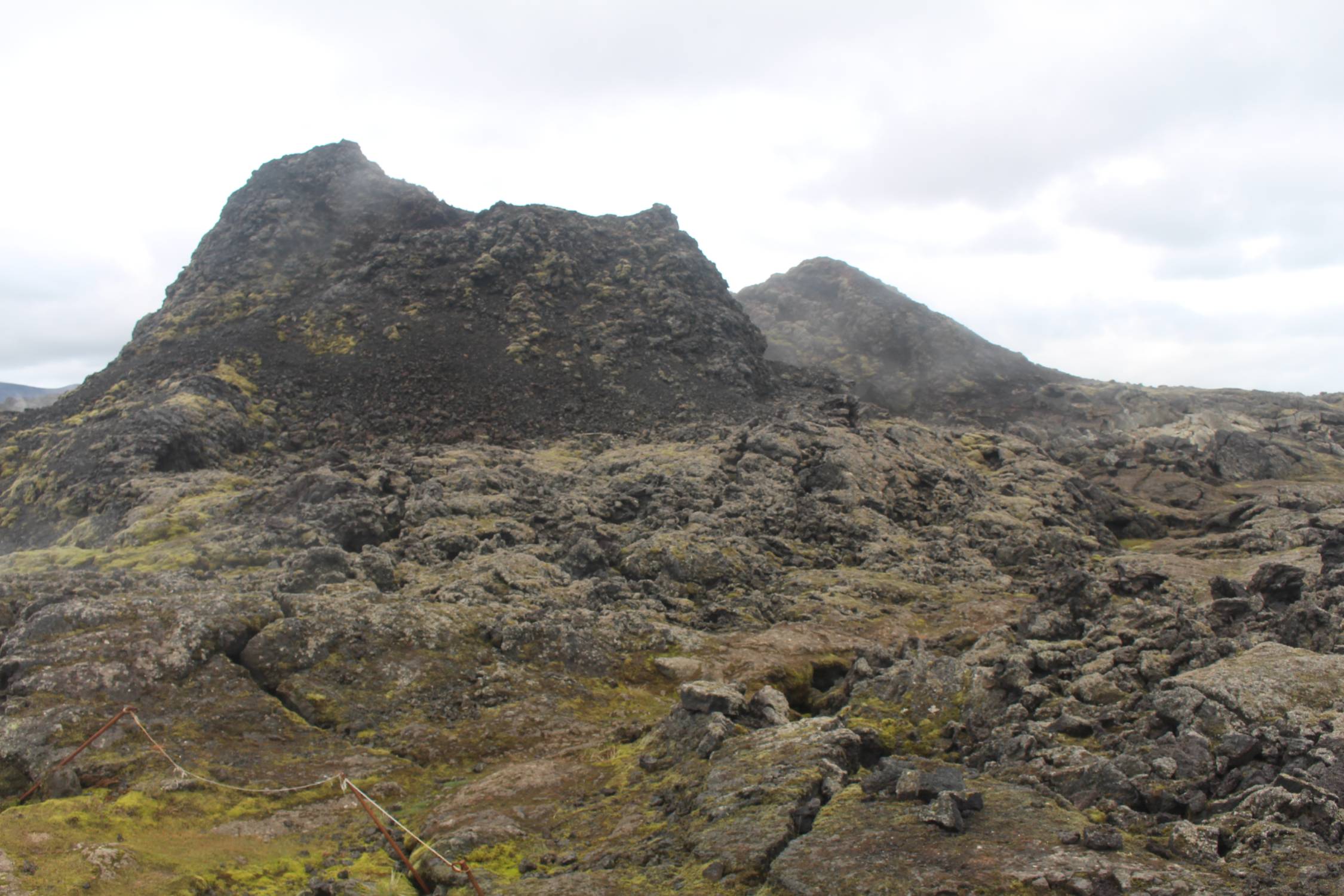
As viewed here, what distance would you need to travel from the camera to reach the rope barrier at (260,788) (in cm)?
1048

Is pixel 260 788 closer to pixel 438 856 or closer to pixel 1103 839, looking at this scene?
pixel 438 856

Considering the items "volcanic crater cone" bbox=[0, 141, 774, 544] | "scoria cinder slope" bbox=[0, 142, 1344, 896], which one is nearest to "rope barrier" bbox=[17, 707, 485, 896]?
"scoria cinder slope" bbox=[0, 142, 1344, 896]

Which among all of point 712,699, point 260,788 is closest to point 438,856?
point 260,788

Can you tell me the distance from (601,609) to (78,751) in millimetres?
11227

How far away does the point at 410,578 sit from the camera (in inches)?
838

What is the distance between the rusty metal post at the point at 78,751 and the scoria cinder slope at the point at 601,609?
236 millimetres

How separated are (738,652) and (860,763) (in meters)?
8.09

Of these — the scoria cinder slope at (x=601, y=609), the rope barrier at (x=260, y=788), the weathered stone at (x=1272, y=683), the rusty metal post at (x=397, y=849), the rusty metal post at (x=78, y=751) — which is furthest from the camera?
the rusty metal post at (x=78, y=751)

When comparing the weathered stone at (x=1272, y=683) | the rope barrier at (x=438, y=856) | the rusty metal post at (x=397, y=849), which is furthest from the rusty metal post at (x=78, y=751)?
the weathered stone at (x=1272, y=683)

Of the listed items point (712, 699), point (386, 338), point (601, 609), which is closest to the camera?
point (712, 699)

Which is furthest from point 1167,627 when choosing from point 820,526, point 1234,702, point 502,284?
point 502,284

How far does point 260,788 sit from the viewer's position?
40.9ft

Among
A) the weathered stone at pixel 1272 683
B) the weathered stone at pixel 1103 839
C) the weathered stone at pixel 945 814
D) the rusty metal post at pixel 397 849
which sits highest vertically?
the weathered stone at pixel 1272 683

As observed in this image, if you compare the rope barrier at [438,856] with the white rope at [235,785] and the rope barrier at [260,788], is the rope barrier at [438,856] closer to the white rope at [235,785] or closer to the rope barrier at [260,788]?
the rope barrier at [260,788]
